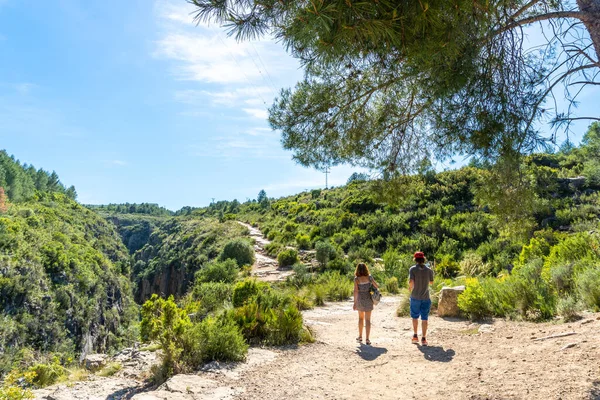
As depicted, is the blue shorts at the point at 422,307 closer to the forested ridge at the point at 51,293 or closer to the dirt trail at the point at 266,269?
the dirt trail at the point at 266,269

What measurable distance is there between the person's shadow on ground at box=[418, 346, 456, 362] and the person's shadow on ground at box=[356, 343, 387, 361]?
0.60 m

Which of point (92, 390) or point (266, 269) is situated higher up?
point (266, 269)

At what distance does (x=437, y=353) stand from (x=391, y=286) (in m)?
7.92

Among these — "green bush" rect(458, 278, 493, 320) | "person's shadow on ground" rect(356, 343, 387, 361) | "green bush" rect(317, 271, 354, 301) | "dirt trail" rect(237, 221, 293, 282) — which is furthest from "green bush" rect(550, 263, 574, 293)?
"dirt trail" rect(237, 221, 293, 282)

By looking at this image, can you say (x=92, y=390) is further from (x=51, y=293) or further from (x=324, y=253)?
(x=51, y=293)

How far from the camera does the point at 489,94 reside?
3803 mm

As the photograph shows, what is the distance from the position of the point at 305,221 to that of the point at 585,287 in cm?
2693

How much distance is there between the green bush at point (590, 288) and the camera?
5648 mm

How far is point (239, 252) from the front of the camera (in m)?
22.9

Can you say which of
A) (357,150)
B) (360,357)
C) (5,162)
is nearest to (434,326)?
(360,357)

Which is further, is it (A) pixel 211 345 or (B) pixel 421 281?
(B) pixel 421 281

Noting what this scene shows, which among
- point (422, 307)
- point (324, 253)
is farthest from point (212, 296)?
point (324, 253)

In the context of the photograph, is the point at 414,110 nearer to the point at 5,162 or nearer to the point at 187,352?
the point at 187,352

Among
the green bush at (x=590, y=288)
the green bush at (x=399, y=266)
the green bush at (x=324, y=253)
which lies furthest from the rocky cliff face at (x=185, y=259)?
the green bush at (x=590, y=288)
